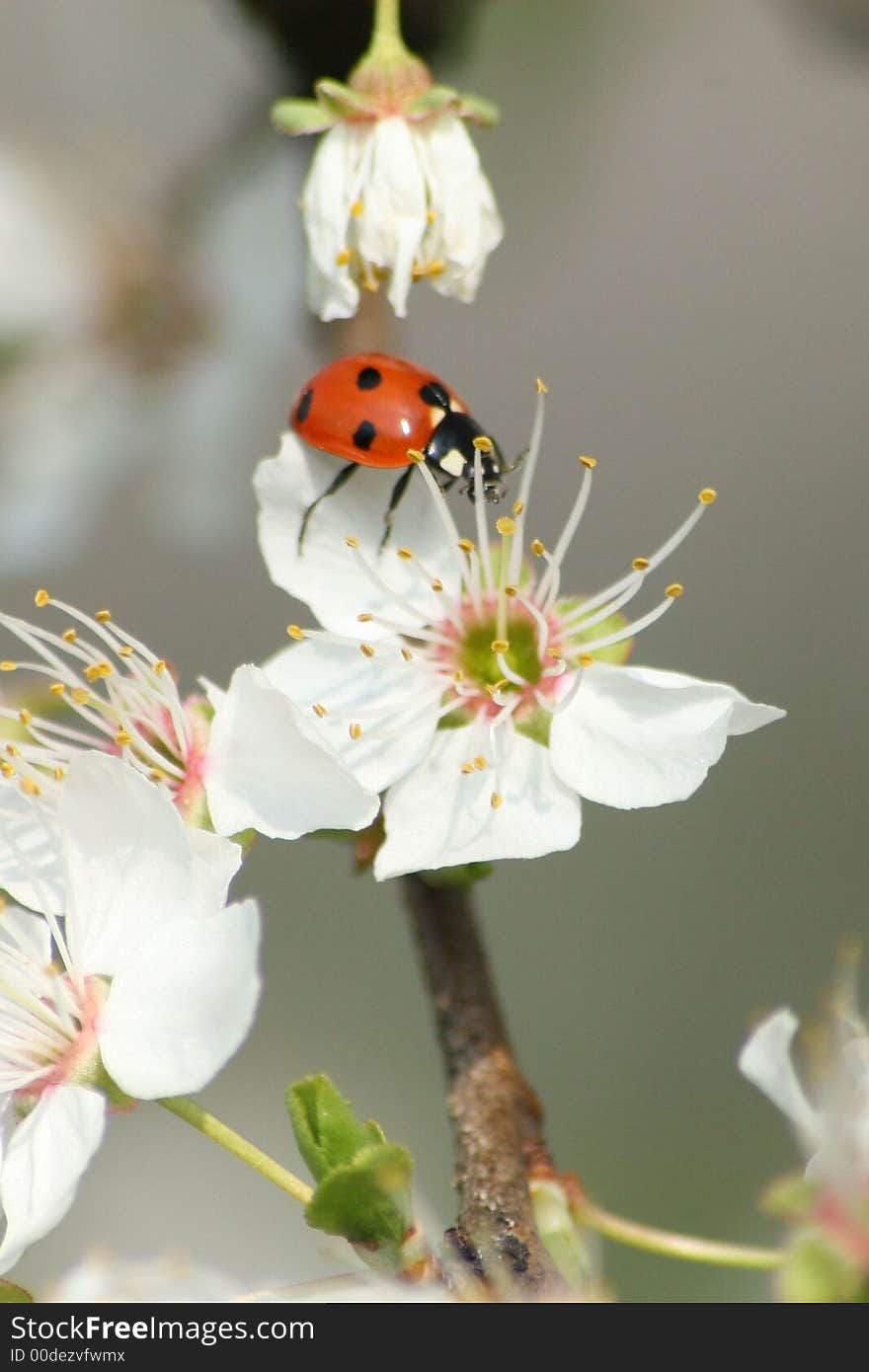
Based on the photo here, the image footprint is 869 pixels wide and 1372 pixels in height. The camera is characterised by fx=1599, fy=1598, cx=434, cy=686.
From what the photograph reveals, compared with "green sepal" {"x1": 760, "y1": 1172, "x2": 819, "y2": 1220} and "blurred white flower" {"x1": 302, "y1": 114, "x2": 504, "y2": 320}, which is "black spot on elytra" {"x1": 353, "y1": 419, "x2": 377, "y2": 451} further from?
"green sepal" {"x1": 760, "y1": 1172, "x2": 819, "y2": 1220}

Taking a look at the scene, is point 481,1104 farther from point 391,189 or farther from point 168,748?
point 391,189

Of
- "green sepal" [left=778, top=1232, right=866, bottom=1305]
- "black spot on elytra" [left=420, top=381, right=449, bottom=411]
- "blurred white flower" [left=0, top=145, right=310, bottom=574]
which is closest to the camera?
"green sepal" [left=778, top=1232, right=866, bottom=1305]

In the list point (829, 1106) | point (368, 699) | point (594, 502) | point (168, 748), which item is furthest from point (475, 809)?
point (594, 502)

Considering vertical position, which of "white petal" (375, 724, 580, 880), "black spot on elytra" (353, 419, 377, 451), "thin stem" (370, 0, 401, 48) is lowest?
"white petal" (375, 724, 580, 880)

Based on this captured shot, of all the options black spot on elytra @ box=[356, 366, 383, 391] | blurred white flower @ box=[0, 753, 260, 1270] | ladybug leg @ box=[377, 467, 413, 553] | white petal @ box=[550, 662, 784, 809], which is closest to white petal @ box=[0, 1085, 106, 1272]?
blurred white flower @ box=[0, 753, 260, 1270]

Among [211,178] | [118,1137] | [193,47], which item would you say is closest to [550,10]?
[211,178]

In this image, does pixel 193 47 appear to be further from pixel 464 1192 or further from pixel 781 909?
pixel 781 909

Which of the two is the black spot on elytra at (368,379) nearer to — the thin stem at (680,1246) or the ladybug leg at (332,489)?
the ladybug leg at (332,489)
